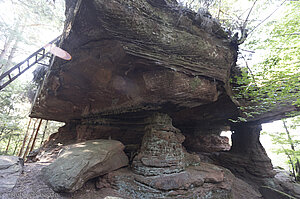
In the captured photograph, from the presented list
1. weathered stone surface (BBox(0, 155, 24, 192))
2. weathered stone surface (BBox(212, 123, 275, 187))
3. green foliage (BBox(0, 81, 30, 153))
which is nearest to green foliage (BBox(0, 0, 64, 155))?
green foliage (BBox(0, 81, 30, 153))

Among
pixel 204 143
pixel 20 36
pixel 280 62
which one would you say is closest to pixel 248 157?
pixel 204 143

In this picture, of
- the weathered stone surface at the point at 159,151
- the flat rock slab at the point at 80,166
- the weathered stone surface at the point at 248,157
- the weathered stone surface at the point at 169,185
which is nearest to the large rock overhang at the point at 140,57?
the weathered stone surface at the point at 159,151

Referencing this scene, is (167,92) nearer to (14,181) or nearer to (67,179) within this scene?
(67,179)

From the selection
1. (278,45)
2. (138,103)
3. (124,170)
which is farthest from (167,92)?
(278,45)

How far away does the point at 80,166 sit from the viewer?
133 inches

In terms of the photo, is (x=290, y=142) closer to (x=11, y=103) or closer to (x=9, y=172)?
(x=9, y=172)

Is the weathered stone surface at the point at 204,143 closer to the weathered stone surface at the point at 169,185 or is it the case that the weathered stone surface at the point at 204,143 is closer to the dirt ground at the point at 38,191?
the weathered stone surface at the point at 169,185

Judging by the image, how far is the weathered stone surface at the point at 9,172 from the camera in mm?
2926

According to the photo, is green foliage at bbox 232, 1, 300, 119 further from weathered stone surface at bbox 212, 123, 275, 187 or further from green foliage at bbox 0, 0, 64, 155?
green foliage at bbox 0, 0, 64, 155

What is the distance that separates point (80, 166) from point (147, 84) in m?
2.84

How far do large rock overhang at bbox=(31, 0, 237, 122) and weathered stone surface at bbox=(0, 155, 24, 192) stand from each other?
→ 2637 millimetres

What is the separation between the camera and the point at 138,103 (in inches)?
192

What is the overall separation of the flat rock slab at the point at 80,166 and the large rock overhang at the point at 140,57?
6.05 ft

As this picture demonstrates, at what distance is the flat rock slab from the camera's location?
3.09m
